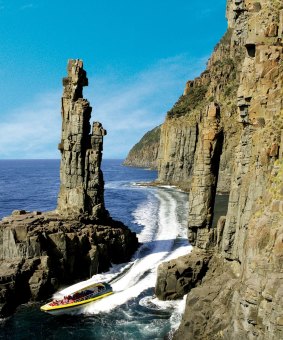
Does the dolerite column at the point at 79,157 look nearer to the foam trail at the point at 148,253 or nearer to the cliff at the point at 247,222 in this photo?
the foam trail at the point at 148,253

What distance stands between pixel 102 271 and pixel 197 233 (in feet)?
43.1

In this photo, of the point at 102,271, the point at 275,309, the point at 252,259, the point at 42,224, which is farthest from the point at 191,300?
the point at 42,224

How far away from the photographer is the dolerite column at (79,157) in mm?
54656

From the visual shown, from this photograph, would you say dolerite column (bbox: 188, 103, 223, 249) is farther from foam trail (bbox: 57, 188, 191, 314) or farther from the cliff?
foam trail (bbox: 57, 188, 191, 314)

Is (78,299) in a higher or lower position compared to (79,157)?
lower

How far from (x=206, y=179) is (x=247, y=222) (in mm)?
12157

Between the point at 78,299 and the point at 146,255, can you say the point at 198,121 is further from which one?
the point at 78,299

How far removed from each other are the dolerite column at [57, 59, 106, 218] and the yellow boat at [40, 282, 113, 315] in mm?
14016

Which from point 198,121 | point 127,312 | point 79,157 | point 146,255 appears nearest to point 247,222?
point 127,312

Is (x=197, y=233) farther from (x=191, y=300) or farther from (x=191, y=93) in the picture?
(x=191, y=93)

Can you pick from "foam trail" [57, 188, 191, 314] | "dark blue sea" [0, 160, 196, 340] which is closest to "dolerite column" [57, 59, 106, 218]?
"foam trail" [57, 188, 191, 314]

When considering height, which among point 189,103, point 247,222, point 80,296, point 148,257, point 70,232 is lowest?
point 80,296

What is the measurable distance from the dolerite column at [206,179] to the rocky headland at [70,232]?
12744 mm

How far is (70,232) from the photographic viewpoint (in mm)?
49375
